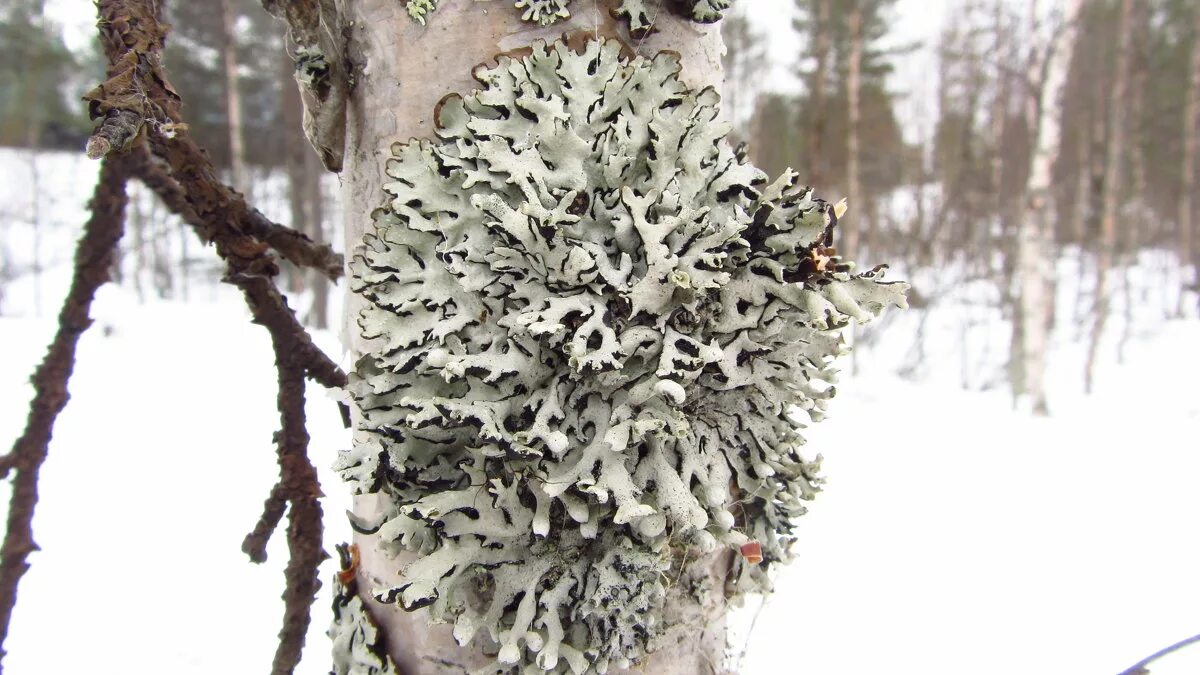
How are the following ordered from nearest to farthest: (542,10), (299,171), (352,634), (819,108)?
(542,10) < (352,634) < (819,108) < (299,171)

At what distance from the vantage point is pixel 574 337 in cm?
70

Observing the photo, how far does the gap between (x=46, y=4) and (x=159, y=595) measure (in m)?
14.6

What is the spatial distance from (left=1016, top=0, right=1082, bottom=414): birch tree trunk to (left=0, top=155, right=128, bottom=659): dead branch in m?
7.43

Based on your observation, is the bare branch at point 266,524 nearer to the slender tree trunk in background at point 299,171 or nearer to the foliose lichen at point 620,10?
the foliose lichen at point 620,10

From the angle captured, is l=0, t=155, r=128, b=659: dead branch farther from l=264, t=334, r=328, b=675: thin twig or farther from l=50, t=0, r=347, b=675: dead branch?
l=264, t=334, r=328, b=675: thin twig

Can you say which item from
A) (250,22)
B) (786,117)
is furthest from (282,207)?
(786,117)

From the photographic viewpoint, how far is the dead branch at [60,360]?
0.82m

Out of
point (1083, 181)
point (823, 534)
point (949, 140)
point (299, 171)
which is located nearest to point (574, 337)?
point (823, 534)

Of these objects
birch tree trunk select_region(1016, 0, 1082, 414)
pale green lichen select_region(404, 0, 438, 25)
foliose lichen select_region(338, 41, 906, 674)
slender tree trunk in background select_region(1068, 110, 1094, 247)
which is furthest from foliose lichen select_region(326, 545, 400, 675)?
slender tree trunk in background select_region(1068, 110, 1094, 247)

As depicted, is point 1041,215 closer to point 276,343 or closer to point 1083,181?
point 276,343

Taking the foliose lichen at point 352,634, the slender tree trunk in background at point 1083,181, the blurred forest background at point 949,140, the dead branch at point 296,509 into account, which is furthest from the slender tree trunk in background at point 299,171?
the slender tree trunk in background at point 1083,181

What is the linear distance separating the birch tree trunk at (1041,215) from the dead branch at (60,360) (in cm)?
743

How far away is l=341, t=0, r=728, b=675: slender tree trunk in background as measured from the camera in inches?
32.3

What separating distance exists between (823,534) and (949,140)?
15033 millimetres
